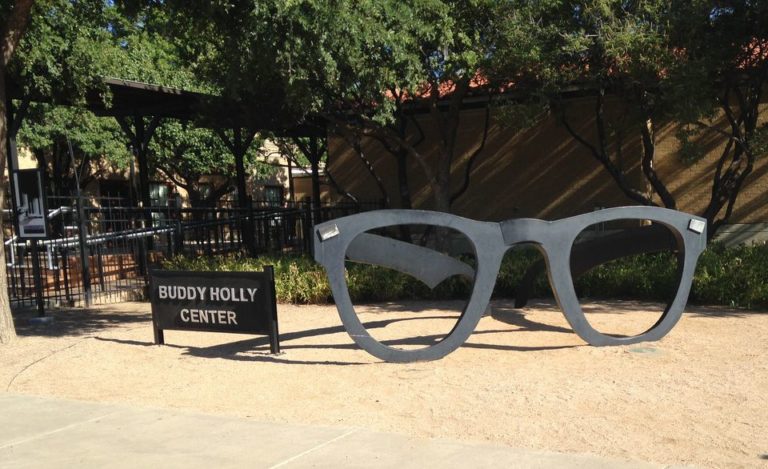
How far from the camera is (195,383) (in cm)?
682

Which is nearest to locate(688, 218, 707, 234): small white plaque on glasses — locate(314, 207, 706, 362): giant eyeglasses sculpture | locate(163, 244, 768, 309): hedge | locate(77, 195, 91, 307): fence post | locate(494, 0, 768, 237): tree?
locate(314, 207, 706, 362): giant eyeglasses sculpture

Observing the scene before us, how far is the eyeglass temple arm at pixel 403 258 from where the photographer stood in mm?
7613

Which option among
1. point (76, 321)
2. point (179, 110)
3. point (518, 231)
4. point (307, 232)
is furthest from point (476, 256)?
point (179, 110)

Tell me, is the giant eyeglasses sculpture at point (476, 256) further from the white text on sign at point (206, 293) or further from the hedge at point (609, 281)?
the hedge at point (609, 281)

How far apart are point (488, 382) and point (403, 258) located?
81.4 inches

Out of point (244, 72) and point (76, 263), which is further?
point (76, 263)

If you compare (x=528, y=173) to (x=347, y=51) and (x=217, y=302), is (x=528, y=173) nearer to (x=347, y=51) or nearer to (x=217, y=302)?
(x=347, y=51)

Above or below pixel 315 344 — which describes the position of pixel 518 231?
above

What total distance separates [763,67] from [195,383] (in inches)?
407

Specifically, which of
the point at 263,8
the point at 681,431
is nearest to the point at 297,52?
the point at 263,8

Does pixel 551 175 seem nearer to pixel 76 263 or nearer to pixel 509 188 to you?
pixel 509 188

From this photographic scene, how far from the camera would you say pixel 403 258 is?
797cm

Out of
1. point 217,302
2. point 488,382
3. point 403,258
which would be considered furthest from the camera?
point 403,258

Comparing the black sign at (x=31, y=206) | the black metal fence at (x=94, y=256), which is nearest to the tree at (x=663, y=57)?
the black metal fence at (x=94, y=256)
